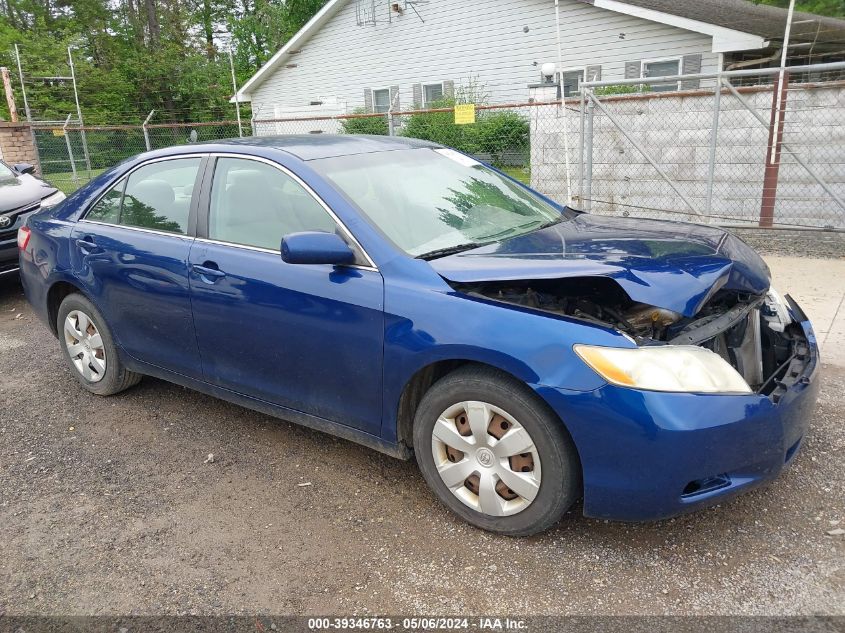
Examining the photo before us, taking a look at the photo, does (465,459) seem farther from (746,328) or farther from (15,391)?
(15,391)

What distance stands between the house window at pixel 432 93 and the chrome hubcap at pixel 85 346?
16.0 m

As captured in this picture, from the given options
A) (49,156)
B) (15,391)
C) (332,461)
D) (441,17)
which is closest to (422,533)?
(332,461)

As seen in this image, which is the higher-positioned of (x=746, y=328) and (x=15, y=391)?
(x=746, y=328)

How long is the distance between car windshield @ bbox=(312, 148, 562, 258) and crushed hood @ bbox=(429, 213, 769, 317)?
7.2 inches

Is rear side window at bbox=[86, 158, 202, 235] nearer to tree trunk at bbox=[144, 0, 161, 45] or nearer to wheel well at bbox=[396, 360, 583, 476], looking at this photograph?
wheel well at bbox=[396, 360, 583, 476]

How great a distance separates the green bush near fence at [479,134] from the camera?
12422 mm

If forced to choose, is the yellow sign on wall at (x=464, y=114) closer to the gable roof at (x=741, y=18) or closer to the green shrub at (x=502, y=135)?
the green shrub at (x=502, y=135)

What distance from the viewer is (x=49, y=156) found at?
49.6 feet

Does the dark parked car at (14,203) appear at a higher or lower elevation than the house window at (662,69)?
lower

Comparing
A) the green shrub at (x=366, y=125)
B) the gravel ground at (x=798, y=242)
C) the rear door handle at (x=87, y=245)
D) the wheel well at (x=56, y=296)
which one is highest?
the green shrub at (x=366, y=125)

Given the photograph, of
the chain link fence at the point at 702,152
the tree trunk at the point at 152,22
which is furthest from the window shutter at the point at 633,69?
the tree trunk at the point at 152,22

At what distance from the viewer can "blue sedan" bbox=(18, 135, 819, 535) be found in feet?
8.23

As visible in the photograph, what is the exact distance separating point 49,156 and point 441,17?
10492 millimetres

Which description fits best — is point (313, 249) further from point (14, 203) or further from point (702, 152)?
point (702, 152)
